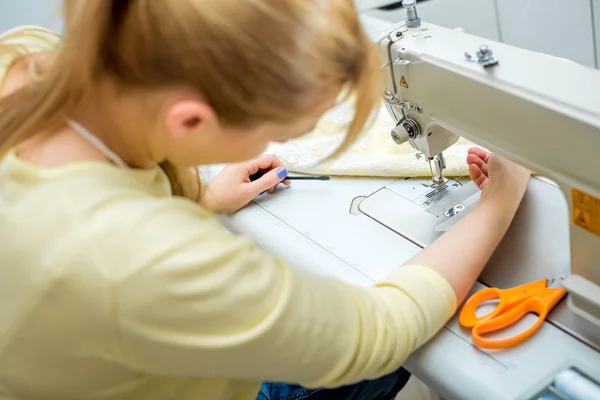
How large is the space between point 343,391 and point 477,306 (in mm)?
279

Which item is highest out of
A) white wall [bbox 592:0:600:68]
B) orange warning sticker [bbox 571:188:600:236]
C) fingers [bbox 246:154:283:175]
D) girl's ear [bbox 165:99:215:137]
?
girl's ear [bbox 165:99:215:137]

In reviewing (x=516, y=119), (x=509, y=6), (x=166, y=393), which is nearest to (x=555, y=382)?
(x=516, y=119)

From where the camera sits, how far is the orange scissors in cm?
69

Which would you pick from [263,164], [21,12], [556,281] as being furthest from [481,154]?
[21,12]

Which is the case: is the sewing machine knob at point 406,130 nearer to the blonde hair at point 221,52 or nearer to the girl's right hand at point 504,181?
the girl's right hand at point 504,181

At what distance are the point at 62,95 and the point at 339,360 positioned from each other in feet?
1.20

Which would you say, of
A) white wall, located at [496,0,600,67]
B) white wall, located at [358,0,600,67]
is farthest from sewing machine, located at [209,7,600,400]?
white wall, located at [496,0,600,67]

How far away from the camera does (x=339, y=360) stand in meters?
0.60

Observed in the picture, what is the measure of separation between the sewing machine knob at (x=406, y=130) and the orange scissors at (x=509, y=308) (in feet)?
0.78

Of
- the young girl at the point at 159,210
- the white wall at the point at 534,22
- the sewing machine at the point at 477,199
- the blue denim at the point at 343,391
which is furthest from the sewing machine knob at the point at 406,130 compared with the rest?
the white wall at the point at 534,22

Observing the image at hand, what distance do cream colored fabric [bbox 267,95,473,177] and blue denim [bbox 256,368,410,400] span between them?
1.09 ft

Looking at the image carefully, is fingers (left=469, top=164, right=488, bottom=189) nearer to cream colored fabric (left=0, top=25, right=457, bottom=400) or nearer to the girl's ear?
cream colored fabric (left=0, top=25, right=457, bottom=400)

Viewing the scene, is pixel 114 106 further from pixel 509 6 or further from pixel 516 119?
pixel 509 6

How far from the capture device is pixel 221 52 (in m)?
0.48
